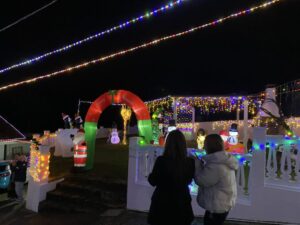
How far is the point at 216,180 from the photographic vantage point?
3285mm

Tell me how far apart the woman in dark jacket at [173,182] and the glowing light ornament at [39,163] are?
17.1 feet

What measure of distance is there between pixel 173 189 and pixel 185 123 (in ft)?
53.3

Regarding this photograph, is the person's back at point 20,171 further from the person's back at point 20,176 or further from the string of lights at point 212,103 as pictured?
the string of lights at point 212,103

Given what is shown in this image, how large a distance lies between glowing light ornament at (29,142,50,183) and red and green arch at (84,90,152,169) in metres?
1.46

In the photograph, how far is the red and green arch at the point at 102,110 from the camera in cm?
974

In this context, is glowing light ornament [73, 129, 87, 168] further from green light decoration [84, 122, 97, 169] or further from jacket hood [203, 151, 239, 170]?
jacket hood [203, 151, 239, 170]

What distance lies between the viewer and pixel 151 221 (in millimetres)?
3307

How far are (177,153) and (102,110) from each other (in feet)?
23.7

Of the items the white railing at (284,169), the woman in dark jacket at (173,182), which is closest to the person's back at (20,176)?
the white railing at (284,169)

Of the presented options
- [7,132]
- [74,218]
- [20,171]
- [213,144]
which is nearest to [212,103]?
[7,132]

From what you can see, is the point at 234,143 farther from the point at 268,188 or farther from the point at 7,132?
the point at 7,132

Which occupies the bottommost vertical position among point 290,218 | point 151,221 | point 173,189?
point 290,218

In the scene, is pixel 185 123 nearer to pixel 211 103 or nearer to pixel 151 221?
pixel 211 103

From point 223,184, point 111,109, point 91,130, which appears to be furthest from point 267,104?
point 111,109
